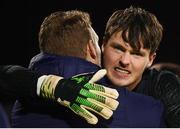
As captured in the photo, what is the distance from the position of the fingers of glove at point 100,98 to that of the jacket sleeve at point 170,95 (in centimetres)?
28

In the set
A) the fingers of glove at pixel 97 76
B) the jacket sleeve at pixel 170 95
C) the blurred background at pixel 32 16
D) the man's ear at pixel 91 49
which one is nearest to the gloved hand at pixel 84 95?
the fingers of glove at pixel 97 76

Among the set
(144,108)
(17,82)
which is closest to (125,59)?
(144,108)

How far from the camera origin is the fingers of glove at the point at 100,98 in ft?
3.46

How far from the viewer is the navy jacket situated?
3.71ft

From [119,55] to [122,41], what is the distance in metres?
0.07

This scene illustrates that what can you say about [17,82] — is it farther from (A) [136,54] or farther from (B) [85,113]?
(A) [136,54]

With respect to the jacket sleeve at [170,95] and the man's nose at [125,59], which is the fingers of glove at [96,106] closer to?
the jacket sleeve at [170,95]

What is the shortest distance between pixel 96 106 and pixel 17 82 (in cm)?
26

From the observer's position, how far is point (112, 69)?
1528 mm

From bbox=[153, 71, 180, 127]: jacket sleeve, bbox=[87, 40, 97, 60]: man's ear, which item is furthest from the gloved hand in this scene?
bbox=[153, 71, 180, 127]: jacket sleeve

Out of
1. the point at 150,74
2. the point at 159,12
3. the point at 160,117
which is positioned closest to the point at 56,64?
the point at 160,117

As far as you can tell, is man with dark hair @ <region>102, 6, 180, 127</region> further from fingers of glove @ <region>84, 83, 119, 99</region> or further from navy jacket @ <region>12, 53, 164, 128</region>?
fingers of glove @ <region>84, 83, 119, 99</region>

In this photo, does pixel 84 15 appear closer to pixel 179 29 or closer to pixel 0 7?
pixel 0 7

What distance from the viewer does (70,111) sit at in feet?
3.83
